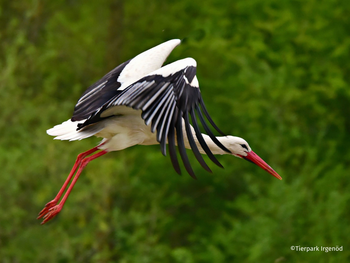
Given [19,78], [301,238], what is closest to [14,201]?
[19,78]

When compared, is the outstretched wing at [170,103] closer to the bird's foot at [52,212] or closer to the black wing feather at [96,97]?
the black wing feather at [96,97]

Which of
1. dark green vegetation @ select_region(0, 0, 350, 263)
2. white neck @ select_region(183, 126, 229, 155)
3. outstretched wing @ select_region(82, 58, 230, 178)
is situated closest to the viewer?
outstretched wing @ select_region(82, 58, 230, 178)

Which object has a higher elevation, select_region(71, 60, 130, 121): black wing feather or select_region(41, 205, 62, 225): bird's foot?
select_region(71, 60, 130, 121): black wing feather

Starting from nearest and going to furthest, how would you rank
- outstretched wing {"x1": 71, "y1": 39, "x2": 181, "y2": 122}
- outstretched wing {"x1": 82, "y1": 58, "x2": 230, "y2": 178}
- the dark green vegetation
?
outstretched wing {"x1": 82, "y1": 58, "x2": 230, "y2": 178}
outstretched wing {"x1": 71, "y1": 39, "x2": 181, "y2": 122}
the dark green vegetation

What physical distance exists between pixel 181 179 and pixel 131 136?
893cm

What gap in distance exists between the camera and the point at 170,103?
511cm

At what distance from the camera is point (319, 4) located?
15805 millimetres

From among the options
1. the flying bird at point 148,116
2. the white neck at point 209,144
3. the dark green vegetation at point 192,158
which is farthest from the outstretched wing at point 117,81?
the dark green vegetation at point 192,158

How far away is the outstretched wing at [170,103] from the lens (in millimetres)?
4938

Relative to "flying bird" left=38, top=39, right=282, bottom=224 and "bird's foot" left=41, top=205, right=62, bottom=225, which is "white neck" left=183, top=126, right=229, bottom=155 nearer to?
"flying bird" left=38, top=39, right=282, bottom=224

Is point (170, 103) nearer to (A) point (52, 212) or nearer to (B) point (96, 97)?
(B) point (96, 97)

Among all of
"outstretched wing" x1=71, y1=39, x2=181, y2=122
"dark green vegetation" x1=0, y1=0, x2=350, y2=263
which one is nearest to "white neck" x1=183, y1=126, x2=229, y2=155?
"outstretched wing" x1=71, y1=39, x2=181, y2=122

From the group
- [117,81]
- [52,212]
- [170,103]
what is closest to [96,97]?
[117,81]

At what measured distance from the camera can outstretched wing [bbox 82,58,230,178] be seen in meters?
4.94
